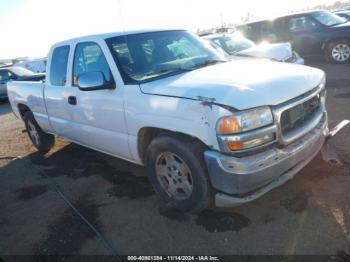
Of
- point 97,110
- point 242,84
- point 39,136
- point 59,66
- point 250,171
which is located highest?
point 59,66

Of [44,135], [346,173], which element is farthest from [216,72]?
[44,135]

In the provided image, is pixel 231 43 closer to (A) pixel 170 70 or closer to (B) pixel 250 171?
(A) pixel 170 70

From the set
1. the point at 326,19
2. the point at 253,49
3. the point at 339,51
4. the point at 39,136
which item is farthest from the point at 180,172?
the point at 326,19

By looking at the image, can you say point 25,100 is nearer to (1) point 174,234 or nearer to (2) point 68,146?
(2) point 68,146

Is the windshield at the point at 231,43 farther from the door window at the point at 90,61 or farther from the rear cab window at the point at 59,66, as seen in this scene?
the door window at the point at 90,61

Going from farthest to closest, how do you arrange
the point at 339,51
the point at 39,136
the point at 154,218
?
the point at 339,51
the point at 39,136
the point at 154,218

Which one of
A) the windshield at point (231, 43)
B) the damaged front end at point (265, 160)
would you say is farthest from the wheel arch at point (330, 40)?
the damaged front end at point (265, 160)

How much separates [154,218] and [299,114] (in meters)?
1.78

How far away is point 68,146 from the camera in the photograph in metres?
6.63

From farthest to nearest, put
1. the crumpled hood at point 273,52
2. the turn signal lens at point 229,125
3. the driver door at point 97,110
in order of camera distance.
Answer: the crumpled hood at point 273,52 → the driver door at point 97,110 → the turn signal lens at point 229,125

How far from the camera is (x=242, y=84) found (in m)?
3.05

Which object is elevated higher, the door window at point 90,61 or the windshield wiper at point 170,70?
the door window at point 90,61

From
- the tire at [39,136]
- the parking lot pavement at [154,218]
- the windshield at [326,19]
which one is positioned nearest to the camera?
the parking lot pavement at [154,218]

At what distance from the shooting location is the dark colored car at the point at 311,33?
11.0 meters
